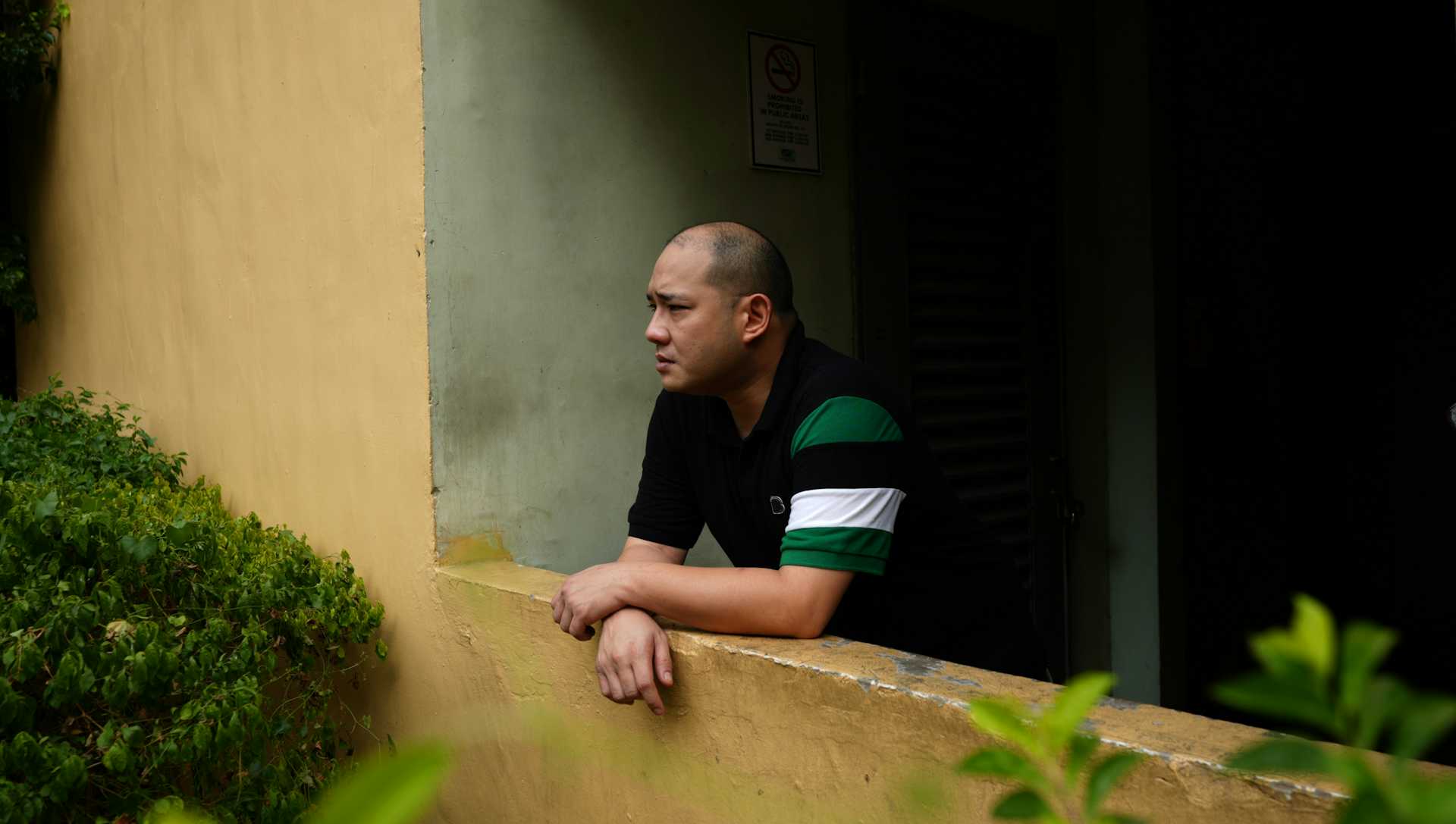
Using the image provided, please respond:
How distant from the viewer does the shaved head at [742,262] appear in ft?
7.86

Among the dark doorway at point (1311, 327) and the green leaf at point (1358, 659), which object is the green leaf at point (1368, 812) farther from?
the dark doorway at point (1311, 327)

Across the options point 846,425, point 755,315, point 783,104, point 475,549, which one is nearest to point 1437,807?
point 846,425

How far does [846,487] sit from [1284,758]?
1.64 m

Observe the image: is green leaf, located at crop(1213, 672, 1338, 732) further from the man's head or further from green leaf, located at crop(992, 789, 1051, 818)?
the man's head

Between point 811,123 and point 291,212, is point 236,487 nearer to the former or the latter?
point 291,212

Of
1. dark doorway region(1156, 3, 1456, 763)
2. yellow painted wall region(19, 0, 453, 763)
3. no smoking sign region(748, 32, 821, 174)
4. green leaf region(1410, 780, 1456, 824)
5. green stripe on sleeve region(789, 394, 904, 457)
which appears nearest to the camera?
green leaf region(1410, 780, 1456, 824)

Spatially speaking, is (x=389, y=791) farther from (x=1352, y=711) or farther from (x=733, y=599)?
(x=733, y=599)

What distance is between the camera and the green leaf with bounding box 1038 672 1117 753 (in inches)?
20.5

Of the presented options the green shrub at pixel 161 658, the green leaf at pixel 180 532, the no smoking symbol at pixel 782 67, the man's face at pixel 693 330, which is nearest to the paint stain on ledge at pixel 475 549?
the green shrub at pixel 161 658

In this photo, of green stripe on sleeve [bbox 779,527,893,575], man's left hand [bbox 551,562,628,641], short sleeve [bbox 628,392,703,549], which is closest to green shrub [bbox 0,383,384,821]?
man's left hand [bbox 551,562,628,641]

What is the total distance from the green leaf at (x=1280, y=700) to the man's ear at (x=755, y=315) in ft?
6.58

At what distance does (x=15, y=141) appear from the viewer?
20.6ft

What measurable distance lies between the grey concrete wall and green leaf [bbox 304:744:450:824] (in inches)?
96.0

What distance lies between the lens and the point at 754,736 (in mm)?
2012
